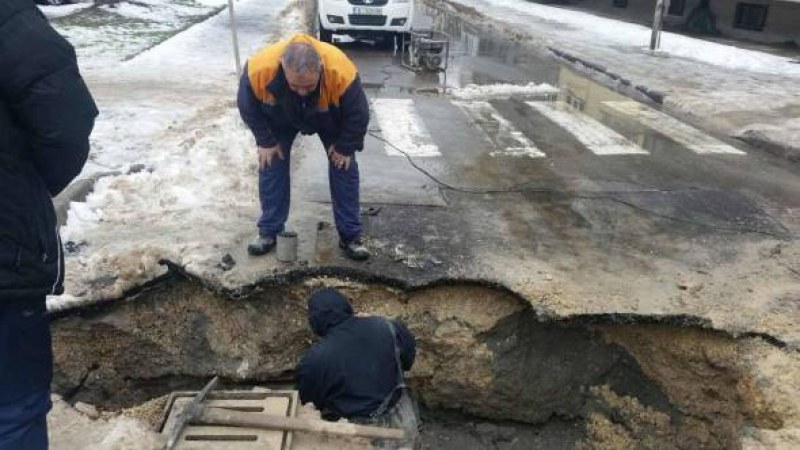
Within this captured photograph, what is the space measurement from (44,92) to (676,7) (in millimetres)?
22930

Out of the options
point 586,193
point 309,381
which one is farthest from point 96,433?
point 586,193

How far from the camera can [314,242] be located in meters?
5.07

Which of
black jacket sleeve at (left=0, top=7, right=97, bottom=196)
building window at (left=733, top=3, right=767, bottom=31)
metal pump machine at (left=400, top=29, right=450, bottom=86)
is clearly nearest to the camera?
black jacket sleeve at (left=0, top=7, right=97, bottom=196)

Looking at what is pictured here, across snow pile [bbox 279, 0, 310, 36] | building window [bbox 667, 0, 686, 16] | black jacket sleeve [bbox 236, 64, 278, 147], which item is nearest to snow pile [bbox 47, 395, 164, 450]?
black jacket sleeve [bbox 236, 64, 278, 147]

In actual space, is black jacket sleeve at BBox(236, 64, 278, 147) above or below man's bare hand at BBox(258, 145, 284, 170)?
above

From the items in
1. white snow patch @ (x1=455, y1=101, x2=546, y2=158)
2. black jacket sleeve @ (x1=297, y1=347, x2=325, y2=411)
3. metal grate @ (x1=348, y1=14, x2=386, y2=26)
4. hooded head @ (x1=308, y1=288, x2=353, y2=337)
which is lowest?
black jacket sleeve @ (x1=297, y1=347, x2=325, y2=411)

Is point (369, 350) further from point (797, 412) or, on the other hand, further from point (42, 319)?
point (797, 412)

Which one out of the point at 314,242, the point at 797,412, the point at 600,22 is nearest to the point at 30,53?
the point at 314,242

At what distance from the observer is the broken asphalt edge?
4316 mm

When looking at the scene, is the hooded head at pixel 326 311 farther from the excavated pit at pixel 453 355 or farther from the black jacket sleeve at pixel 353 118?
the black jacket sleeve at pixel 353 118

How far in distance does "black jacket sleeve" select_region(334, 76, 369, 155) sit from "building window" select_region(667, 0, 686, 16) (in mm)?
20405

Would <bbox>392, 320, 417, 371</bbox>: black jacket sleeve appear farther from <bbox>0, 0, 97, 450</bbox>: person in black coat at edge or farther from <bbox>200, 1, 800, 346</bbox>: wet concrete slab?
<bbox>0, 0, 97, 450</bbox>: person in black coat at edge

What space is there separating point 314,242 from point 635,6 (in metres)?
23.5

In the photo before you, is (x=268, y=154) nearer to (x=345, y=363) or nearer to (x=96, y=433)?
(x=345, y=363)
